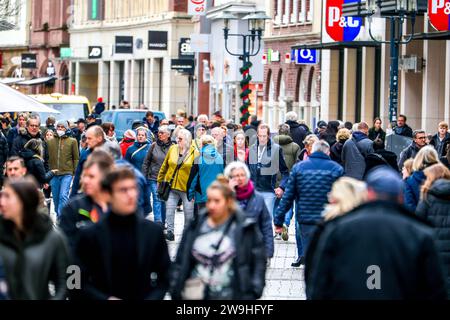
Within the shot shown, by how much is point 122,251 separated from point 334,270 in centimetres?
146

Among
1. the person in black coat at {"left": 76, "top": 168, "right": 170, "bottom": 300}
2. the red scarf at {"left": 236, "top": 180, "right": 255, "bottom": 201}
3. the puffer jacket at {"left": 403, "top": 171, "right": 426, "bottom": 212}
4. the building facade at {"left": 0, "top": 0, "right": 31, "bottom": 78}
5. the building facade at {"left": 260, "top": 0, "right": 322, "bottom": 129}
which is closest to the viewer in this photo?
the person in black coat at {"left": 76, "top": 168, "right": 170, "bottom": 300}

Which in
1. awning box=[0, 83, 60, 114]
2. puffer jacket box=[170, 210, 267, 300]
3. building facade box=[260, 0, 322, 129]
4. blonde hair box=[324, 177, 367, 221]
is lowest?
puffer jacket box=[170, 210, 267, 300]

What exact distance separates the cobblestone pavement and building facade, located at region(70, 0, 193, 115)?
157 ft

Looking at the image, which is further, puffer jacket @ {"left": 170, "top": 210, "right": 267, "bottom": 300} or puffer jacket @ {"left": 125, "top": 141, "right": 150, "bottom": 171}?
puffer jacket @ {"left": 125, "top": 141, "right": 150, "bottom": 171}

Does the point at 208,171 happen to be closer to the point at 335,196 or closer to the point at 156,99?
the point at 335,196

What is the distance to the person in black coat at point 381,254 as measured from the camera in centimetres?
870

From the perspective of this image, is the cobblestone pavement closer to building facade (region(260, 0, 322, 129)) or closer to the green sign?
building facade (region(260, 0, 322, 129))

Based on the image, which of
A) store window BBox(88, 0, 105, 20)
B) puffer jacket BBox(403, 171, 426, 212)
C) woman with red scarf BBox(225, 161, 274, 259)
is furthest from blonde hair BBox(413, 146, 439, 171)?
store window BBox(88, 0, 105, 20)

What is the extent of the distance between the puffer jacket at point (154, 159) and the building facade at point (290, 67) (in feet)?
87.6

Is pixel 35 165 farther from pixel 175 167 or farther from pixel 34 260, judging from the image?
pixel 34 260

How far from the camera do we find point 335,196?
1004 cm

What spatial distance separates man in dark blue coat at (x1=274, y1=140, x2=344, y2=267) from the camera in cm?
1636

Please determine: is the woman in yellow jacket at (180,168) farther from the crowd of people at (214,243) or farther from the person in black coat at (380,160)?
the crowd of people at (214,243)
